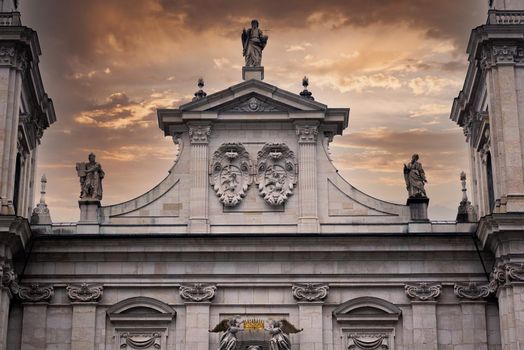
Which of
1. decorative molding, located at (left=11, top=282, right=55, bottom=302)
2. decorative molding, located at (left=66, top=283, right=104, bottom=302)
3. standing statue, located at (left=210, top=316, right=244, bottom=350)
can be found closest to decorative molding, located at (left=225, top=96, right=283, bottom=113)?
standing statue, located at (left=210, top=316, right=244, bottom=350)

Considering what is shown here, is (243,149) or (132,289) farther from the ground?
(243,149)

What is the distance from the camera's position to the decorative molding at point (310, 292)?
3531 cm

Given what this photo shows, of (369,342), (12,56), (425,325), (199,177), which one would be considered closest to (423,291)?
(425,325)

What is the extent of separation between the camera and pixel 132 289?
117ft

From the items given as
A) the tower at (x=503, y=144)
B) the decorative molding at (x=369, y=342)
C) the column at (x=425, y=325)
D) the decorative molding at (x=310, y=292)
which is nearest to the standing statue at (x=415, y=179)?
the tower at (x=503, y=144)

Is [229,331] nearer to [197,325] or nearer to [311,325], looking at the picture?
[197,325]

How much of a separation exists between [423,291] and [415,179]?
10.9 feet

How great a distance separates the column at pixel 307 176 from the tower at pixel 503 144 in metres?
4.82

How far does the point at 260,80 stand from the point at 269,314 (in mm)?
7174

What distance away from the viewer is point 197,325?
3512cm

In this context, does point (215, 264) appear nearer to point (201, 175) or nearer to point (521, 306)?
point (201, 175)

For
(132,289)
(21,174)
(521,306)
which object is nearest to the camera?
(521,306)

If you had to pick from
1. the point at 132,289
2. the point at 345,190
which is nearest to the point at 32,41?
the point at 132,289

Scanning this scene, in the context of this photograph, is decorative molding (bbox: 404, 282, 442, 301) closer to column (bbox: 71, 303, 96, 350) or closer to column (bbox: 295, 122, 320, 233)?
column (bbox: 295, 122, 320, 233)
